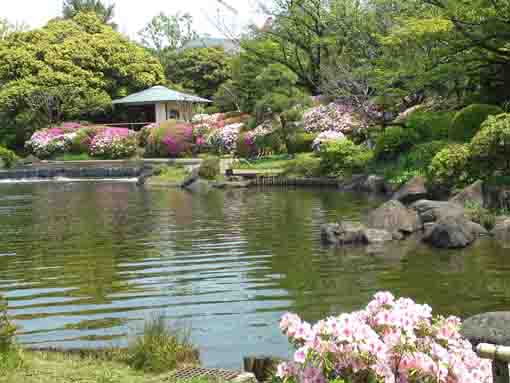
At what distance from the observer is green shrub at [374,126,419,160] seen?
956 inches

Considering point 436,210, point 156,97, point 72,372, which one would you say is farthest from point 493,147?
point 156,97

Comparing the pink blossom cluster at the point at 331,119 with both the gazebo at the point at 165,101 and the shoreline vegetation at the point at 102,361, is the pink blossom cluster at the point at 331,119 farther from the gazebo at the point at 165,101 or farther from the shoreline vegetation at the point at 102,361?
the shoreline vegetation at the point at 102,361

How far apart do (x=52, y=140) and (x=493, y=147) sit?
1315 inches

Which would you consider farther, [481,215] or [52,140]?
[52,140]

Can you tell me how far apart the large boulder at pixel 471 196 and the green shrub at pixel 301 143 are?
17668mm

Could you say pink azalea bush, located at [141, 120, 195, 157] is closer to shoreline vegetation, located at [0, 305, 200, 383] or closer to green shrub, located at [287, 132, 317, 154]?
green shrub, located at [287, 132, 317, 154]

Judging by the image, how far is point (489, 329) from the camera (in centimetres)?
618

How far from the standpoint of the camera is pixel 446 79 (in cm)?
2425

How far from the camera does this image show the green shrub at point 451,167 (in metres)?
17.5

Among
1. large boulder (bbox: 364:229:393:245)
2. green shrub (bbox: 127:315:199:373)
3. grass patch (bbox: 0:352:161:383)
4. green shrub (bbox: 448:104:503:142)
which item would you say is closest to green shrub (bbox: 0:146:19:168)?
green shrub (bbox: 448:104:503:142)

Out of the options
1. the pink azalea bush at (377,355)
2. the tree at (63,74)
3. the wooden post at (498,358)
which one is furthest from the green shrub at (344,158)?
the tree at (63,74)

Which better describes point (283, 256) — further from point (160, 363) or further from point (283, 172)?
point (283, 172)

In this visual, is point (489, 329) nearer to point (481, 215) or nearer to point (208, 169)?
point (481, 215)

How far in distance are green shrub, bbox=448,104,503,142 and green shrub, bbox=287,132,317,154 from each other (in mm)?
11997
